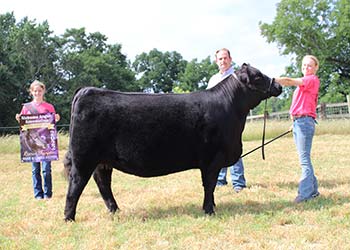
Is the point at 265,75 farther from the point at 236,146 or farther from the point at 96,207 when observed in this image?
the point at 96,207

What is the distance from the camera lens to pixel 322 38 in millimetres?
42375

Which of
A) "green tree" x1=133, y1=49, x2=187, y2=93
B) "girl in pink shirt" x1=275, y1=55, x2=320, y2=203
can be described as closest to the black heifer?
"girl in pink shirt" x1=275, y1=55, x2=320, y2=203

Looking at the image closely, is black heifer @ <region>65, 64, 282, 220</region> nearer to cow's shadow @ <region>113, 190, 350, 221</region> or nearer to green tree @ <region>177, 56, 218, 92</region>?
cow's shadow @ <region>113, 190, 350, 221</region>

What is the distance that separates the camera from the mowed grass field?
4227 mm

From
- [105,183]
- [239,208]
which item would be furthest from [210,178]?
[105,183]

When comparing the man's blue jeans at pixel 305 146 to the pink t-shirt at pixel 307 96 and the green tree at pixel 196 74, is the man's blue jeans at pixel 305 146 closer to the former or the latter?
the pink t-shirt at pixel 307 96

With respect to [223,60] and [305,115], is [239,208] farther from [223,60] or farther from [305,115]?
[223,60]

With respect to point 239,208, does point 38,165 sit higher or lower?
higher

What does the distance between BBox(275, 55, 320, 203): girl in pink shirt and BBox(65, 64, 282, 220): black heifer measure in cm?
100

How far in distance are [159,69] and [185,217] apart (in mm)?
76602

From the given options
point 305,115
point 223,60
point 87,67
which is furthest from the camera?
point 87,67

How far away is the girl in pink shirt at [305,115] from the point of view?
5.83m

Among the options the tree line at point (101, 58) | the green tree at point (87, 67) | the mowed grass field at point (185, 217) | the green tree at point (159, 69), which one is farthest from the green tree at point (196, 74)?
the mowed grass field at point (185, 217)

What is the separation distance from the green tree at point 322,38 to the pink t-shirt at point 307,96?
38272mm
